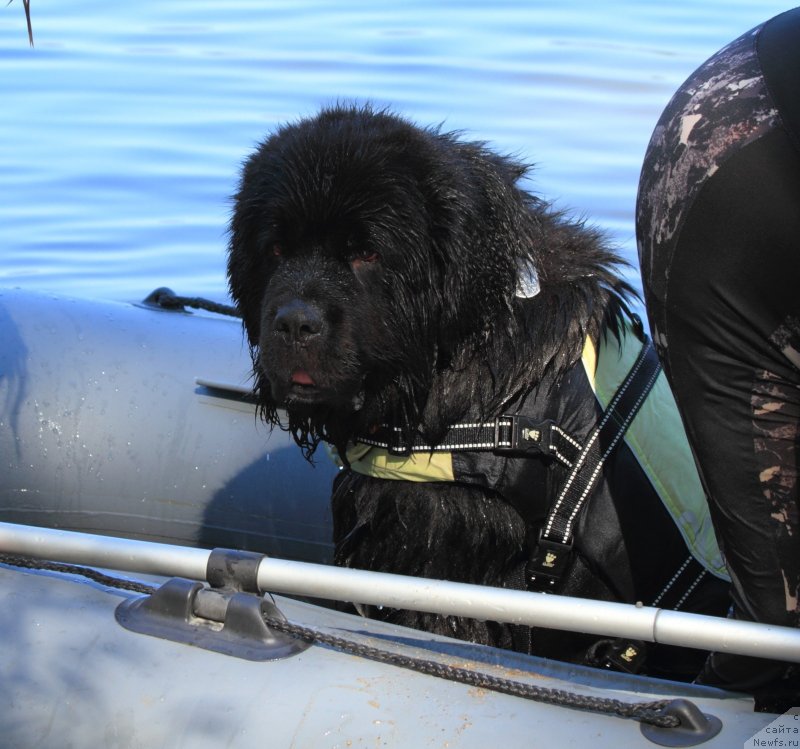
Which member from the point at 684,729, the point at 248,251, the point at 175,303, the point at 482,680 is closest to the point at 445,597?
the point at 482,680

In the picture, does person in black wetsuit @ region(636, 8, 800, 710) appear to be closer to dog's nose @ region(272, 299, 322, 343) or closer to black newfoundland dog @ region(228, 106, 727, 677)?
black newfoundland dog @ region(228, 106, 727, 677)

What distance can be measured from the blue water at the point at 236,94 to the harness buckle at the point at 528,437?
331cm

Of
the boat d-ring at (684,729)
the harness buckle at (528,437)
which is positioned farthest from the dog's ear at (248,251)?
the boat d-ring at (684,729)

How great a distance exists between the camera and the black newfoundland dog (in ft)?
8.90

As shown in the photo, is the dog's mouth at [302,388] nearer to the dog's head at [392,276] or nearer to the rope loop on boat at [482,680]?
the dog's head at [392,276]

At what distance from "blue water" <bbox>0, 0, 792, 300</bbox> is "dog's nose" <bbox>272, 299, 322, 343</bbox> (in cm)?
324

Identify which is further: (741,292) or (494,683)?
(494,683)

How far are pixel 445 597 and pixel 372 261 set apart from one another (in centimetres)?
87

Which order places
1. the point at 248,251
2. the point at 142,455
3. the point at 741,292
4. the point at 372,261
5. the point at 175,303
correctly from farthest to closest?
the point at 175,303, the point at 142,455, the point at 248,251, the point at 372,261, the point at 741,292

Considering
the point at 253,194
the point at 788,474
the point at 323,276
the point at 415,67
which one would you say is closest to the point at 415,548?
the point at 323,276

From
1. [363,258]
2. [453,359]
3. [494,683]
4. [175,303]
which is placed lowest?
[494,683]

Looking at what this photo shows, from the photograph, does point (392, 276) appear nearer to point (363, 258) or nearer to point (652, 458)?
point (363, 258)

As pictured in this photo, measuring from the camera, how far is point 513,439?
8.95ft

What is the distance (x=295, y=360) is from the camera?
106 inches
